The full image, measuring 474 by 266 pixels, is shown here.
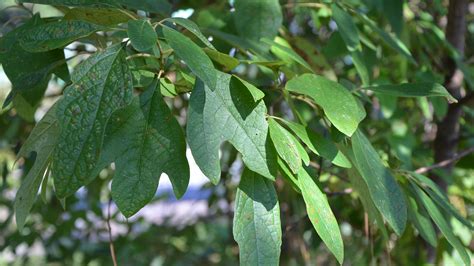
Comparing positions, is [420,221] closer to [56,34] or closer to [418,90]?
[418,90]

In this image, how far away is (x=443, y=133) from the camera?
196 centimetres

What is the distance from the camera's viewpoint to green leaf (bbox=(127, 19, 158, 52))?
0.82 m

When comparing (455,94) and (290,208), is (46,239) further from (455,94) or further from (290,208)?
(455,94)

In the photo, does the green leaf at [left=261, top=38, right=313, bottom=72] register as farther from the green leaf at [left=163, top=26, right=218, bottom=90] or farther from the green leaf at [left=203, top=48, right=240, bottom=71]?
the green leaf at [left=163, top=26, right=218, bottom=90]

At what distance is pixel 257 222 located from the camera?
94 centimetres

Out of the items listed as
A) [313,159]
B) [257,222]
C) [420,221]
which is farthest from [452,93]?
[257,222]

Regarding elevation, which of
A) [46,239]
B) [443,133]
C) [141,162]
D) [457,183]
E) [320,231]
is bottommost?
[46,239]

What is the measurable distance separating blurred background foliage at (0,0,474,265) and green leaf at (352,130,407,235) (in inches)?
6.8

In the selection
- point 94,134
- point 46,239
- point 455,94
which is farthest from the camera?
point 46,239

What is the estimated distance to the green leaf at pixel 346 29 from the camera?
1360 mm

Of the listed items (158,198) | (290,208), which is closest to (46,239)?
(158,198)

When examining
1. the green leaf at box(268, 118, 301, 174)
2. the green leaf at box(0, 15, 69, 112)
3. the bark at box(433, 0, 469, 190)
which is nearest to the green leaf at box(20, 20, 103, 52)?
the green leaf at box(0, 15, 69, 112)

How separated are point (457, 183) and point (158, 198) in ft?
4.41

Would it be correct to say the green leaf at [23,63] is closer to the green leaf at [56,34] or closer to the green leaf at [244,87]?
the green leaf at [56,34]
